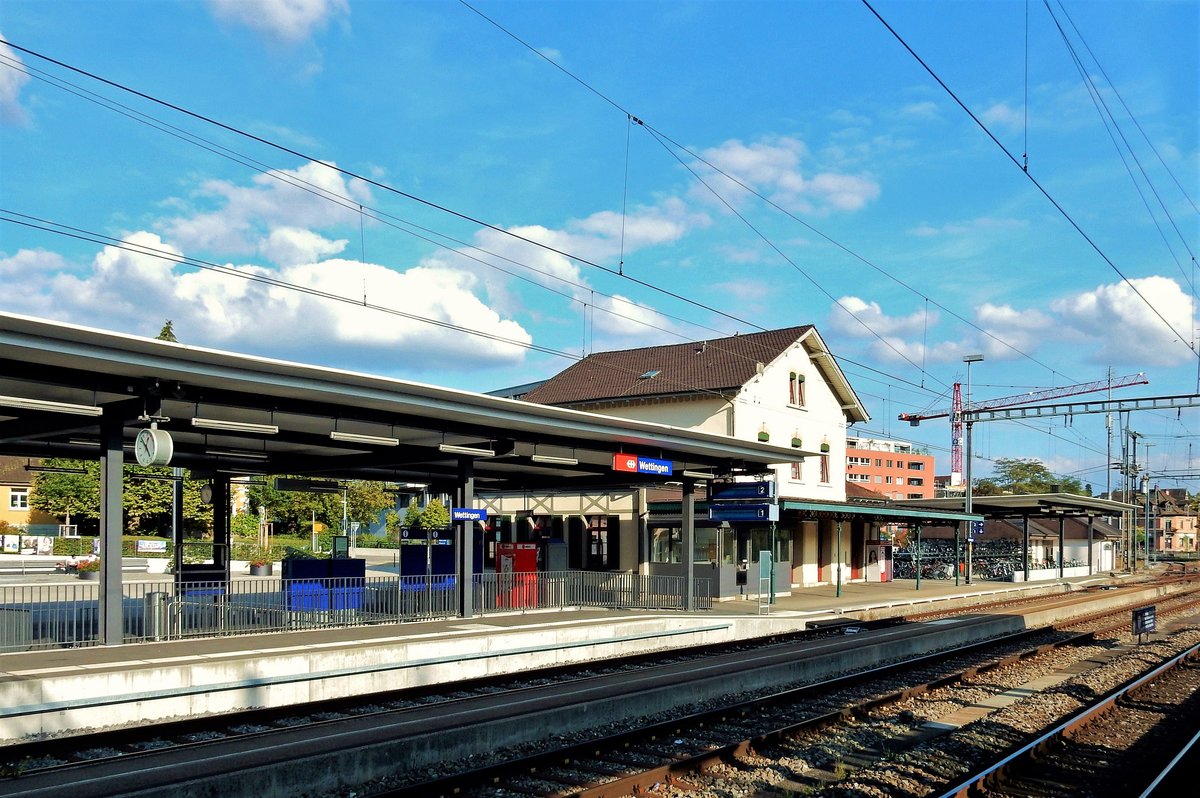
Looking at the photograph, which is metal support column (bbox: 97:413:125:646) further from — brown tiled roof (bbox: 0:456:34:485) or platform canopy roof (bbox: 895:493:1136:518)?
brown tiled roof (bbox: 0:456:34:485)

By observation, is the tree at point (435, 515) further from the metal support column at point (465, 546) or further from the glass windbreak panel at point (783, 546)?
the metal support column at point (465, 546)

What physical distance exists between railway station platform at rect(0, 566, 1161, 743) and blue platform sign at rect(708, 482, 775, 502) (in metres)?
3.13

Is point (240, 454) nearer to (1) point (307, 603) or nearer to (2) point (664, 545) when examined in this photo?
(1) point (307, 603)

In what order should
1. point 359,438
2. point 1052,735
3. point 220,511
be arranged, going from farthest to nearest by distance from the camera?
point 220,511 → point 359,438 → point 1052,735

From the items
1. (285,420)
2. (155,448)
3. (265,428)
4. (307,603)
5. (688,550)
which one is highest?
(285,420)

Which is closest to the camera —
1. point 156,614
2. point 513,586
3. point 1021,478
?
point 156,614

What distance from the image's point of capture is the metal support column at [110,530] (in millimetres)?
14992

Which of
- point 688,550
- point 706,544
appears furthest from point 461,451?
point 706,544

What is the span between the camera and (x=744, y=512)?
26.6m

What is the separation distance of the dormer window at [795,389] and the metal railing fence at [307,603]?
1444 centimetres

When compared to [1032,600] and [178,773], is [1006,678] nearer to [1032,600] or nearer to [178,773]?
[178,773]

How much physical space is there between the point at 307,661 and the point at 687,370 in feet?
91.1

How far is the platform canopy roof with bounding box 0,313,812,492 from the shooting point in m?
13.7

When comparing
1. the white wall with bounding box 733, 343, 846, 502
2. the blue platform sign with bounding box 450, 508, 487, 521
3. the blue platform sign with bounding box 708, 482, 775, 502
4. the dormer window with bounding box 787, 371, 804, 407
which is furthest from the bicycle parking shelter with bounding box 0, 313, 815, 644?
the dormer window with bounding box 787, 371, 804, 407
